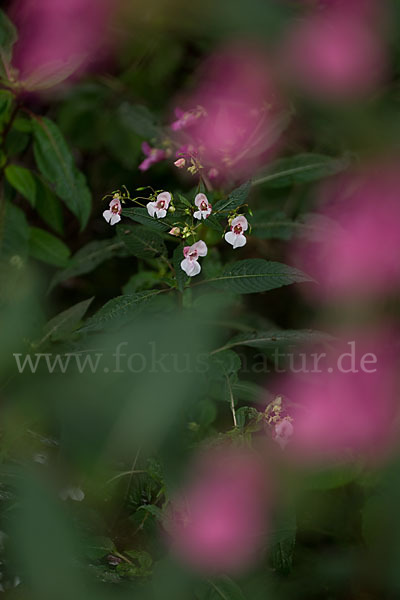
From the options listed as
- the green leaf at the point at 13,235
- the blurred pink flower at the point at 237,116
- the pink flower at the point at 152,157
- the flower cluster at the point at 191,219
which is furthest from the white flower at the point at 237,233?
the green leaf at the point at 13,235

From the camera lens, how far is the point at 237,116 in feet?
3.68

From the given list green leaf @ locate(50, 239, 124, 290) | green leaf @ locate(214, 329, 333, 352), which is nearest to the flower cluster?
green leaf @ locate(214, 329, 333, 352)

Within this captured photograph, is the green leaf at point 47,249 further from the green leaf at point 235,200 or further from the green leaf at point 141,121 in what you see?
the green leaf at point 235,200

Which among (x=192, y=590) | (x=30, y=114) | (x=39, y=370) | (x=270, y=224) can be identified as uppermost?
(x=30, y=114)

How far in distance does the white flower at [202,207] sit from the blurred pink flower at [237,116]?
0.82 feet

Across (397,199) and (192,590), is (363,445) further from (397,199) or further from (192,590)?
(397,199)

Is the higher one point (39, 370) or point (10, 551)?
point (39, 370)

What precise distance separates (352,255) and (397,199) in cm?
13

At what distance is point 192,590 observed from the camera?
2.42 feet

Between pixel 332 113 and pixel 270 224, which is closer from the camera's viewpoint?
pixel 332 113

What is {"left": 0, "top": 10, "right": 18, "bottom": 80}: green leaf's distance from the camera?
1.01 m

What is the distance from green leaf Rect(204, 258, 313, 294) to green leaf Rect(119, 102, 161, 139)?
39 cm

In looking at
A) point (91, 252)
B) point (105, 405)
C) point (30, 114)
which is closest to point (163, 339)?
point (105, 405)

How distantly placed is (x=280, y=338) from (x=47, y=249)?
0.48 meters
